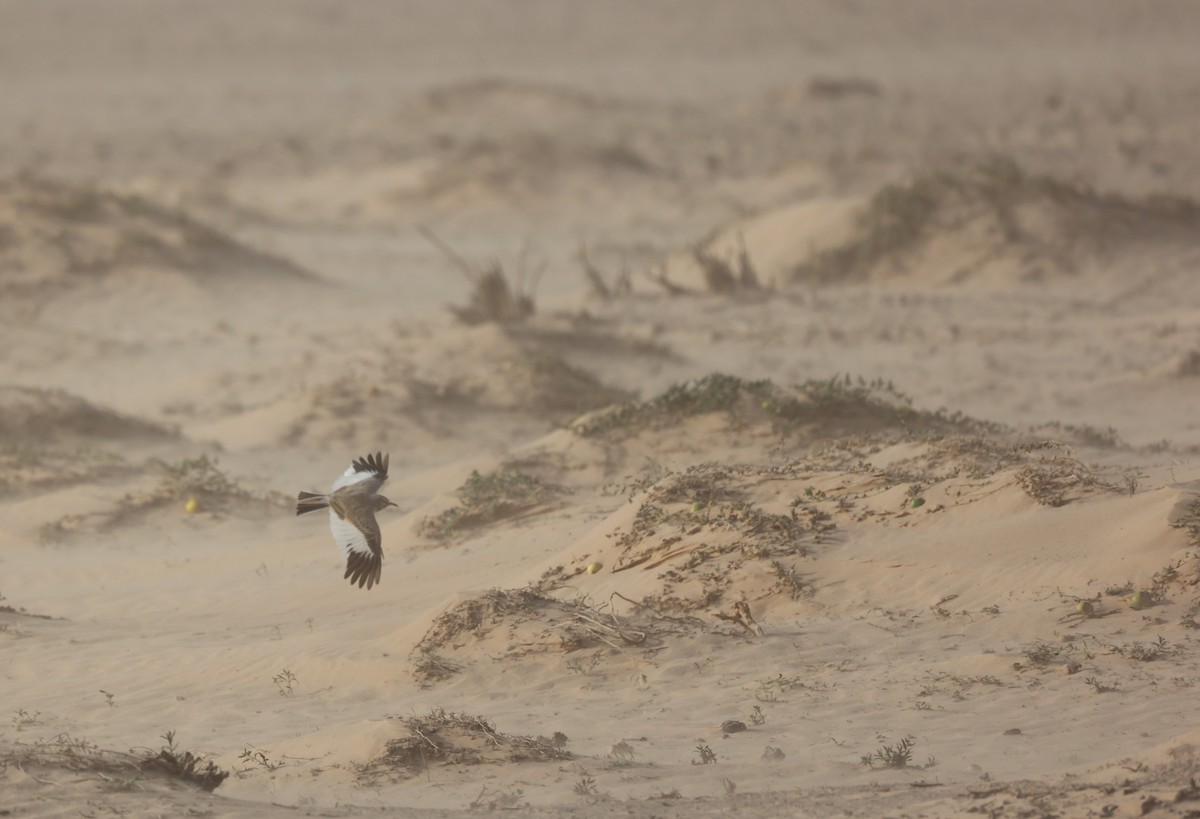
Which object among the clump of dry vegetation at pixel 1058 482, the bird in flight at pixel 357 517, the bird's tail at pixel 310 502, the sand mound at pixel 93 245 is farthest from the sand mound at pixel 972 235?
the bird's tail at pixel 310 502

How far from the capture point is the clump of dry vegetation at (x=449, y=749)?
5156mm

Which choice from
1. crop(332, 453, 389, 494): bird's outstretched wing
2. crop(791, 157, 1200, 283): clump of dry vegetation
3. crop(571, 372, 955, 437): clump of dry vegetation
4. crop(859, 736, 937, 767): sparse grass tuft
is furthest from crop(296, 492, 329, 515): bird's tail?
crop(791, 157, 1200, 283): clump of dry vegetation

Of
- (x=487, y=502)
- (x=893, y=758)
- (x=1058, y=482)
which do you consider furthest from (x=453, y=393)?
(x=893, y=758)

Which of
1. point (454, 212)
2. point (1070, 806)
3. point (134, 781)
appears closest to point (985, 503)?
point (1070, 806)

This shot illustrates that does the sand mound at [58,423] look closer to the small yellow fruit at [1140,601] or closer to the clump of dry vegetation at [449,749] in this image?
the clump of dry vegetation at [449,749]

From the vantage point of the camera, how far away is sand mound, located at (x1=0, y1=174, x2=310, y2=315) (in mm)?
16750

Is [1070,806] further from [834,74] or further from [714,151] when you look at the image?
[834,74]

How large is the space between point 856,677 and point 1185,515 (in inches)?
62.8

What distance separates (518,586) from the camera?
24.1ft

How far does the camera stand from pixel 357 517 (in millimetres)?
6016

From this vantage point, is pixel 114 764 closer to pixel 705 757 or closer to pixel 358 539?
pixel 358 539

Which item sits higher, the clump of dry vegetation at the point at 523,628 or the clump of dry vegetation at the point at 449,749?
the clump of dry vegetation at the point at 523,628

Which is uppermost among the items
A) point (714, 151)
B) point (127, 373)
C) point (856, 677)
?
point (714, 151)

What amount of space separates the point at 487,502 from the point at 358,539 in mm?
2602
